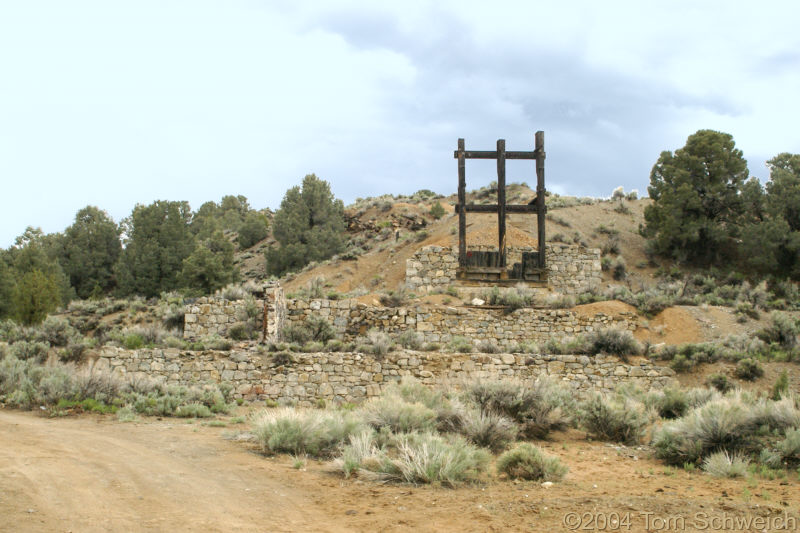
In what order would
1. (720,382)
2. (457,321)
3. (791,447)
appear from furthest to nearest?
(457,321) → (720,382) → (791,447)

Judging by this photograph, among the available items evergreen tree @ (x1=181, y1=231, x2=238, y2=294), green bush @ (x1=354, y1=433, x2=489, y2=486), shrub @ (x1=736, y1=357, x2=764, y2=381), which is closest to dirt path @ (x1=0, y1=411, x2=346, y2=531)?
green bush @ (x1=354, y1=433, x2=489, y2=486)

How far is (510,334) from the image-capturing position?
18594mm

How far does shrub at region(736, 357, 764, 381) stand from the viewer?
1373 cm

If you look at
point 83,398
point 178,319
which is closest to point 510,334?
point 178,319

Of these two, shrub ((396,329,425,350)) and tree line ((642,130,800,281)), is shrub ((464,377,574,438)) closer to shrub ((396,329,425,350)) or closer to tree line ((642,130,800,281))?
shrub ((396,329,425,350))

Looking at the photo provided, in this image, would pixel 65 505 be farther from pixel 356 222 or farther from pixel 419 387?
pixel 356 222

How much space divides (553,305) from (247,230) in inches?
1291

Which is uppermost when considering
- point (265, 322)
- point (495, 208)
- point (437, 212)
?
point (437, 212)

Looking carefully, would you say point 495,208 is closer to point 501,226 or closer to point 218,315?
point 501,226

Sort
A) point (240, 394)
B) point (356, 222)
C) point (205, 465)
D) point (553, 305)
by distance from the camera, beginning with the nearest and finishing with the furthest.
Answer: point (205, 465), point (240, 394), point (553, 305), point (356, 222)

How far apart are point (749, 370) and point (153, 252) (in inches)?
1187

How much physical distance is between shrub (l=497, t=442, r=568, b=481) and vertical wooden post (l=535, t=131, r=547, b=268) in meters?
18.0

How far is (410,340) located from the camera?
15.9 meters

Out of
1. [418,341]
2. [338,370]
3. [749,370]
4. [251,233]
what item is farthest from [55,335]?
[251,233]
